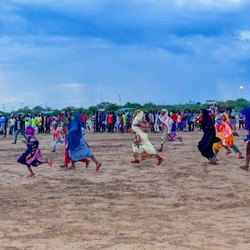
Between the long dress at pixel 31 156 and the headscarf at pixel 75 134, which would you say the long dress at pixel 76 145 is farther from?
the long dress at pixel 31 156

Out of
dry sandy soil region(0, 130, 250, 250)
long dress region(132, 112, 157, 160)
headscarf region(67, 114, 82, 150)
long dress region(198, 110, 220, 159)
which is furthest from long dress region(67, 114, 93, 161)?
long dress region(198, 110, 220, 159)

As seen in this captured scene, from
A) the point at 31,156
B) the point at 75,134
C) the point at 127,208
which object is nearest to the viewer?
the point at 127,208

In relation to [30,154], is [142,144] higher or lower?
higher

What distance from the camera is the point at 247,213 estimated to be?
8.34 meters

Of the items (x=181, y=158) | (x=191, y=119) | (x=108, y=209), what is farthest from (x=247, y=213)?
(x=191, y=119)

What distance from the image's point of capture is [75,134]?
14.0 metres

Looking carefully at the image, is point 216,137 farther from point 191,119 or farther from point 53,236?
point 191,119

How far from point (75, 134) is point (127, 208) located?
5317mm

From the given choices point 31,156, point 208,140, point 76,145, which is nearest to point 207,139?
point 208,140

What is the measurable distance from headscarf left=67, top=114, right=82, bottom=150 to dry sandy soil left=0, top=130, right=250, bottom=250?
2.44ft

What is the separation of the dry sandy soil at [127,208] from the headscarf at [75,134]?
0.74 m

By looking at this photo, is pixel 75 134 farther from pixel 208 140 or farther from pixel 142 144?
pixel 208 140

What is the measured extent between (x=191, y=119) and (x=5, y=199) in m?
29.6

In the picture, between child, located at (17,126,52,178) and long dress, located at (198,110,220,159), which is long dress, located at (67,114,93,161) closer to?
child, located at (17,126,52,178)
